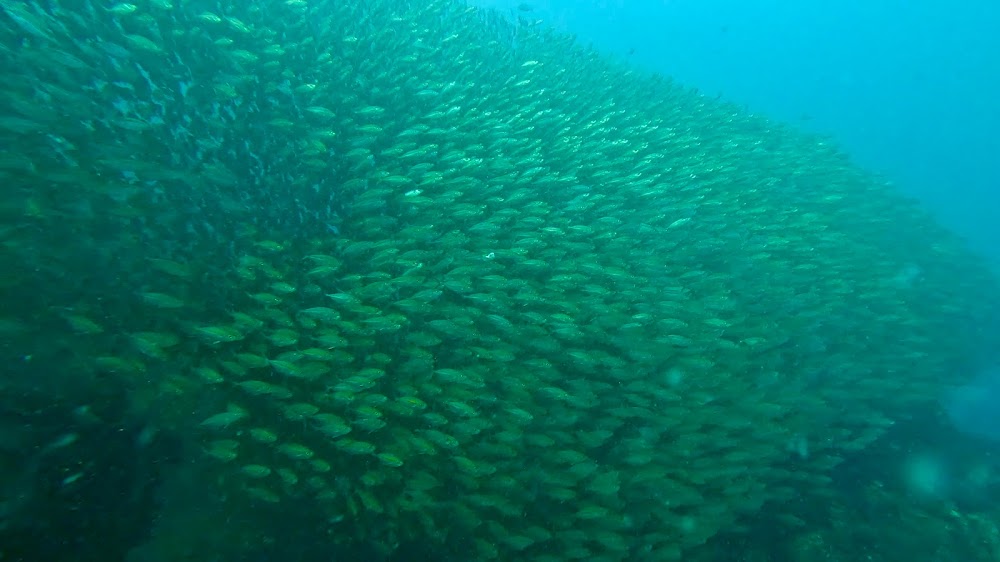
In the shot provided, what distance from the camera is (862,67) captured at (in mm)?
55750

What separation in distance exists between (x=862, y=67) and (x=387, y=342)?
219ft

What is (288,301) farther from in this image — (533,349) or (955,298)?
(955,298)

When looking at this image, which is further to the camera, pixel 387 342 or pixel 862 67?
pixel 862 67

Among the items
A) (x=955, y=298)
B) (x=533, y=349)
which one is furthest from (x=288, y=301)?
(x=955, y=298)

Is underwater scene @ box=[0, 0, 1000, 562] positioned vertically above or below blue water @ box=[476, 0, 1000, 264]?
below

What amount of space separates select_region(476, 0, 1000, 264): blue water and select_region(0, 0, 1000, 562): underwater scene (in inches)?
1028

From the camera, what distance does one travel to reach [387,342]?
6.20m

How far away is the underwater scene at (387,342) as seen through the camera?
5109mm

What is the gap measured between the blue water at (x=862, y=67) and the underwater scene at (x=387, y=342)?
2611 centimetres

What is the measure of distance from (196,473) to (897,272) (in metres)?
14.2

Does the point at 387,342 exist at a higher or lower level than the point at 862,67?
lower

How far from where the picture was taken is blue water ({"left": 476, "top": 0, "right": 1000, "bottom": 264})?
37.9m

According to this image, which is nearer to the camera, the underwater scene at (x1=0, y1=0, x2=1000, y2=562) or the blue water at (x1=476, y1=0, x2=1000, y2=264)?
the underwater scene at (x1=0, y1=0, x2=1000, y2=562)

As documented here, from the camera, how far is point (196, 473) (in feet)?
17.0
